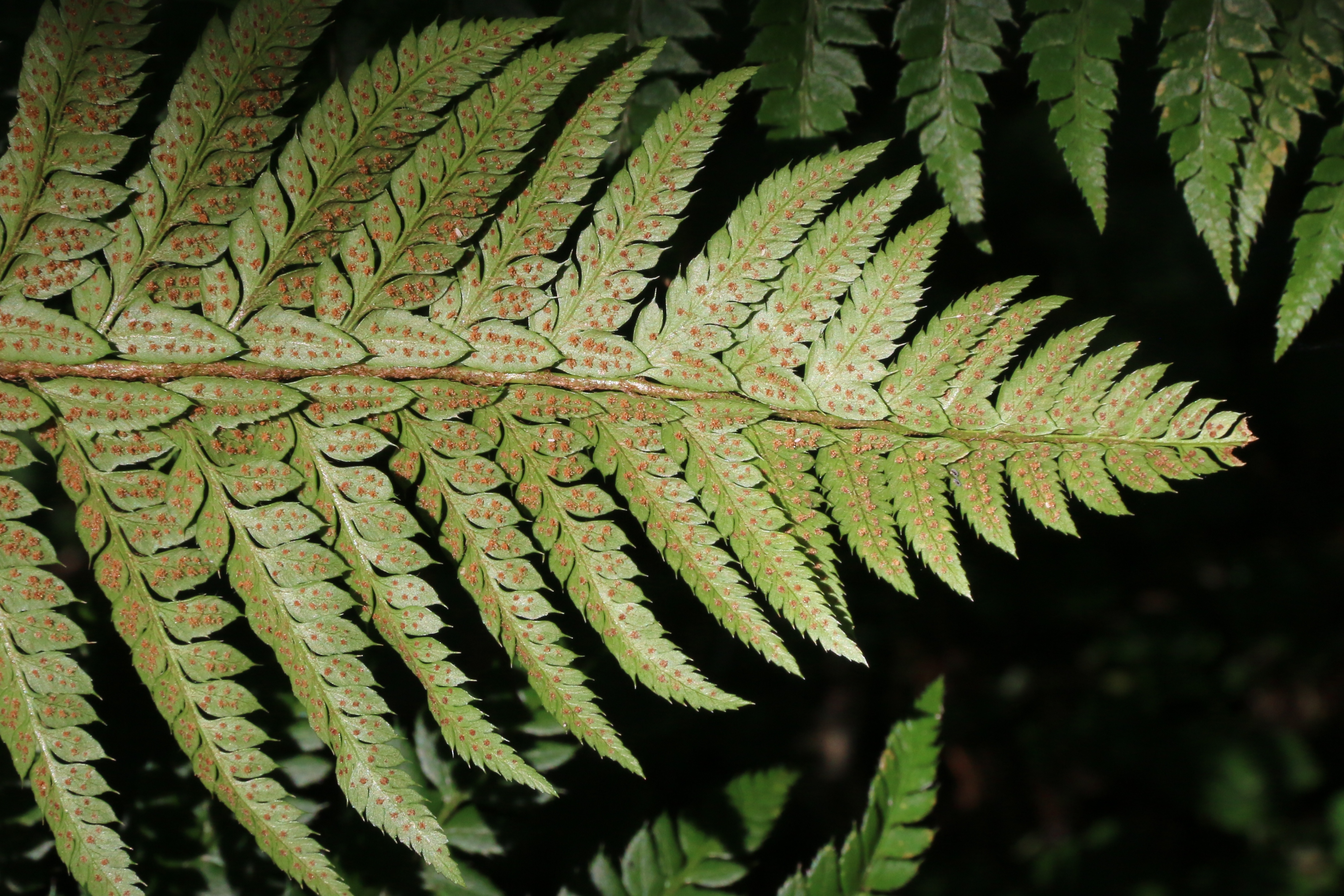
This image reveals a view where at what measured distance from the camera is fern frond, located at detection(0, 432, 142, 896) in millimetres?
1497

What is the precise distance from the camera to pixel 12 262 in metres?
1.59

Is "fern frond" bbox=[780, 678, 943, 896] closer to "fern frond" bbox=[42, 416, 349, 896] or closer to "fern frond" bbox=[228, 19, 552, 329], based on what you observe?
"fern frond" bbox=[42, 416, 349, 896]

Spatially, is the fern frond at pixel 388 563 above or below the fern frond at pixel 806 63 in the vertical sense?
below

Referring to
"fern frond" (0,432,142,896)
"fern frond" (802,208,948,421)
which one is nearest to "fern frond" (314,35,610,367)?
"fern frond" (802,208,948,421)

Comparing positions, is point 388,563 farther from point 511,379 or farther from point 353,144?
point 353,144

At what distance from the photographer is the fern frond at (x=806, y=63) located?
2.11 meters

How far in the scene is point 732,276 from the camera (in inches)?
64.3

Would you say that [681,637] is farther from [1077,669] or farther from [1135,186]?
[1135,186]

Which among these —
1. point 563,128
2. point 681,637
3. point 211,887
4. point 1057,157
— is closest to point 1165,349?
point 1057,157

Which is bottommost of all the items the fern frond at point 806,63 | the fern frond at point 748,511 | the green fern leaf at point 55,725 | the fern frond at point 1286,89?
the green fern leaf at point 55,725

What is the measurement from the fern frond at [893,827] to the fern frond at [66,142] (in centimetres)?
208

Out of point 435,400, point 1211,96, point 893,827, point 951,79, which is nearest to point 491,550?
point 435,400

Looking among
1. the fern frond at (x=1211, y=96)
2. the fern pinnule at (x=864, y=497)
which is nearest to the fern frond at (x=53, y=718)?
the fern pinnule at (x=864, y=497)

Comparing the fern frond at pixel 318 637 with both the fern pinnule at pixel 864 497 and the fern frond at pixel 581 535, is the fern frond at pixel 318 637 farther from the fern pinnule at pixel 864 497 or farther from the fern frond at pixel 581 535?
the fern pinnule at pixel 864 497
